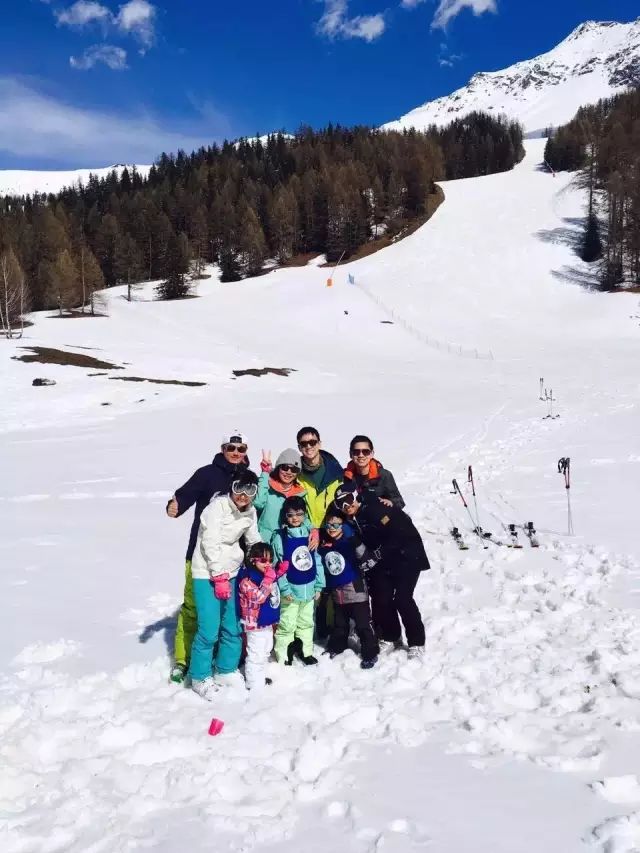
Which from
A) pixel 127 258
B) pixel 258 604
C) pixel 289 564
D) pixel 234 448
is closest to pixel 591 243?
pixel 127 258

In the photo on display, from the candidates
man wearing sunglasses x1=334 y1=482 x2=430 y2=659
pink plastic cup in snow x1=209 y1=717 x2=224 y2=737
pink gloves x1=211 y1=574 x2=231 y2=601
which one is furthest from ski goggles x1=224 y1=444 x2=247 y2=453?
pink plastic cup in snow x1=209 y1=717 x2=224 y2=737

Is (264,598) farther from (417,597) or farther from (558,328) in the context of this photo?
(558,328)

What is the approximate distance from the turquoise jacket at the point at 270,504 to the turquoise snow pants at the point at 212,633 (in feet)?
2.17

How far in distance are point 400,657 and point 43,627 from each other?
367 centimetres

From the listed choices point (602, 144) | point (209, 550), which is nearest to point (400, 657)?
point (209, 550)

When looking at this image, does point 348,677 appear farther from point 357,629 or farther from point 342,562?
point 342,562

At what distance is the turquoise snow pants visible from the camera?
16.6ft

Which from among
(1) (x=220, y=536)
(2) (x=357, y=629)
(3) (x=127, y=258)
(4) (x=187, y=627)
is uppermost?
(3) (x=127, y=258)

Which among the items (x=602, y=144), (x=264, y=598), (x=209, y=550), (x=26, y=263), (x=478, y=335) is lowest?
(x=264, y=598)

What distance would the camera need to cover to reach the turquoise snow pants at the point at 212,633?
505 centimetres

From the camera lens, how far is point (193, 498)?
532 centimetres

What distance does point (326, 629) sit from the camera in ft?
19.7

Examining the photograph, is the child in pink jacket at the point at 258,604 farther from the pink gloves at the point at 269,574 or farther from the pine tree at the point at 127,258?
the pine tree at the point at 127,258

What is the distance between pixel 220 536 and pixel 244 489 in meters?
0.48
